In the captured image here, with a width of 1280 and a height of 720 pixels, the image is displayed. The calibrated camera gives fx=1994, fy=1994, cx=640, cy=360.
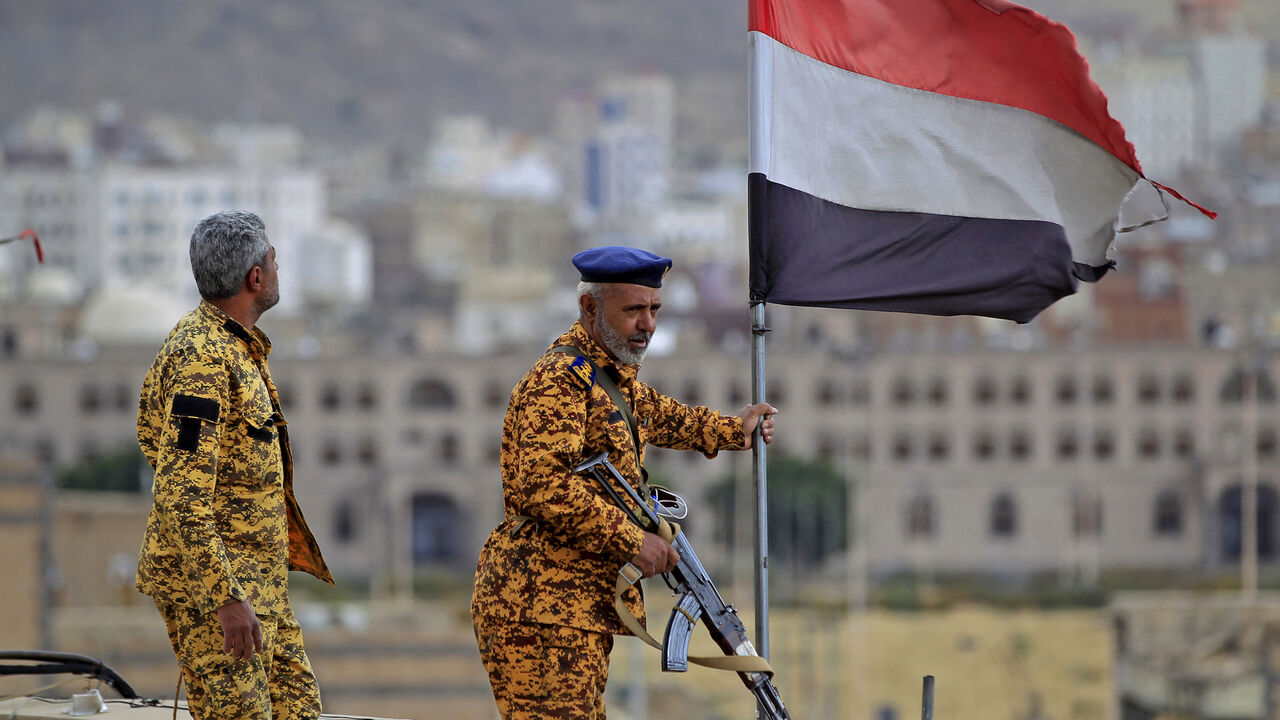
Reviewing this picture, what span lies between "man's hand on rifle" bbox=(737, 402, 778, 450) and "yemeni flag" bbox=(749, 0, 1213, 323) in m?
0.54

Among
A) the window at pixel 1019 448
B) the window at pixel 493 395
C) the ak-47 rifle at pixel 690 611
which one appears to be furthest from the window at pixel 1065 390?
the ak-47 rifle at pixel 690 611

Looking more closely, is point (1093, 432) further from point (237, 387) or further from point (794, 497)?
point (237, 387)

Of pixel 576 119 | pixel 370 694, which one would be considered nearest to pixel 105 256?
pixel 576 119

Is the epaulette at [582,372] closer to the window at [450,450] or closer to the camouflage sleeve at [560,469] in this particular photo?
the camouflage sleeve at [560,469]

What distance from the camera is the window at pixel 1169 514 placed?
6825cm

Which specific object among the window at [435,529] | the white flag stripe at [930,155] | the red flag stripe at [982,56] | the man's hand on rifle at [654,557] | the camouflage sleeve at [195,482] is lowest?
the window at [435,529]

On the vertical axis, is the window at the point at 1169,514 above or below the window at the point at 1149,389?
below

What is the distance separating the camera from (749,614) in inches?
2068

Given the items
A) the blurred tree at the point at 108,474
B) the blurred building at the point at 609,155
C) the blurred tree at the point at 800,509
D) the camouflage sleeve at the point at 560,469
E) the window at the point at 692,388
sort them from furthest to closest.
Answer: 1. the blurred building at the point at 609,155
2. the window at the point at 692,388
3. the blurred tree at the point at 108,474
4. the blurred tree at the point at 800,509
5. the camouflage sleeve at the point at 560,469

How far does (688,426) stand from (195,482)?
155cm

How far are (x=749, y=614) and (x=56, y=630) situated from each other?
2563 centimetres

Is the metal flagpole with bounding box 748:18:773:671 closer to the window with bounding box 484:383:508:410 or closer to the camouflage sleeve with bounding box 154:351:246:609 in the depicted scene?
the camouflage sleeve with bounding box 154:351:246:609

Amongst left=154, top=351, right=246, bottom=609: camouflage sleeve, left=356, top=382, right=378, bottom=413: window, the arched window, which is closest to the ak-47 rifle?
left=154, top=351, right=246, bottom=609: camouflage sleeve

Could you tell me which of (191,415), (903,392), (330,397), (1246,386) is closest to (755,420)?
(191,415)
